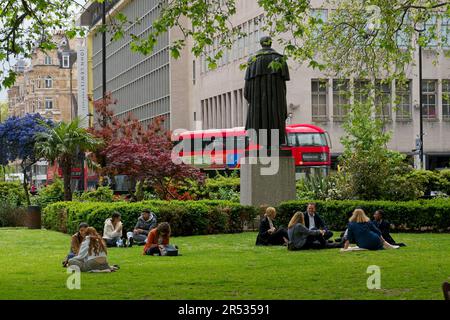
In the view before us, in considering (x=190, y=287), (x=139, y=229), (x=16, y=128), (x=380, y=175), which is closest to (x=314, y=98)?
(x=16, y=128)

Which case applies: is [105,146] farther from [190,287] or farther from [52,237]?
[190,287]

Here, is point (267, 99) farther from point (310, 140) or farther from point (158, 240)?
point (310, 140)

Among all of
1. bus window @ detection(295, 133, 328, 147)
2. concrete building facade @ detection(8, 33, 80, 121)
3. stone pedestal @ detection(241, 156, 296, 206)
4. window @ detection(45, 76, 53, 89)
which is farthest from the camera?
window @ detection(45, 76, 53, 89)

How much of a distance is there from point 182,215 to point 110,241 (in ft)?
13.1

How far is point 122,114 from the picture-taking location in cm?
11394

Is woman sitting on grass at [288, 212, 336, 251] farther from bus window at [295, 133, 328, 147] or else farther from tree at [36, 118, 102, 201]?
bus window at [295, 133, 328, 147]

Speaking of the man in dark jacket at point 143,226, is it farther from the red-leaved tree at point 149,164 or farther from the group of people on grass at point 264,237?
the red-leaved tree at point 149,164

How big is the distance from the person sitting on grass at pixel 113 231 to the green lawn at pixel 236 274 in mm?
717

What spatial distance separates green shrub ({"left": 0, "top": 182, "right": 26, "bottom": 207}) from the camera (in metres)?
45.8

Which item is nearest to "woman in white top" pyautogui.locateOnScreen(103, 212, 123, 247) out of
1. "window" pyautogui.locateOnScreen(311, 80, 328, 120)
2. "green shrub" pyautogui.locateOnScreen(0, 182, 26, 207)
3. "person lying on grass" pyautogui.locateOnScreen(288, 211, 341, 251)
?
"person lying on grass" pyautogui.locateOnScreen(288, 211, 341, 251)

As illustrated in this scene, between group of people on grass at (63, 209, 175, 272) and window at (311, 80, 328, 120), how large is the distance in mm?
46787

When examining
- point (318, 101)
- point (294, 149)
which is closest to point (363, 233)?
point (294, 149)

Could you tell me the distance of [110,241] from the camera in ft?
90.8

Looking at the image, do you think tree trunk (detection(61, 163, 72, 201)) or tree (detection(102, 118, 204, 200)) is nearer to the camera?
tree (detection(102, 118, 204, 200))
